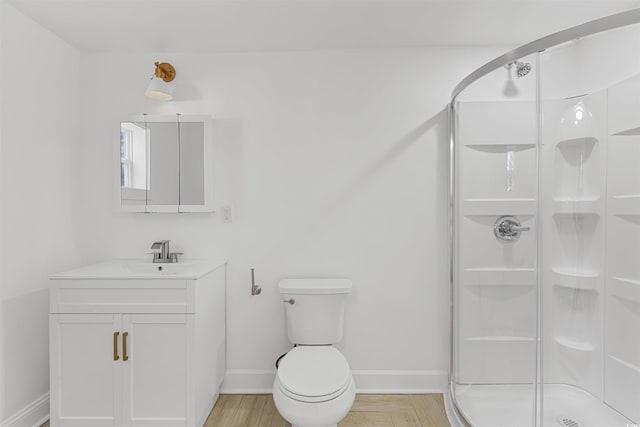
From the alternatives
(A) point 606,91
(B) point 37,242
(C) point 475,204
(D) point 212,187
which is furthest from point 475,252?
(B) point 37,242

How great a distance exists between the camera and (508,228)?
174 centimetres

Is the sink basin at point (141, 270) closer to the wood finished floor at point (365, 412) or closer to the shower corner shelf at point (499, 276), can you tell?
A: the wood finished floor at point (365, 412)

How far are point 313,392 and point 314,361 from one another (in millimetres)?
251

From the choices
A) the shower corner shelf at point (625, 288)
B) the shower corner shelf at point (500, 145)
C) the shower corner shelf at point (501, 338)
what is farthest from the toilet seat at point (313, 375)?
the shower corner shelf at point (500, 145)

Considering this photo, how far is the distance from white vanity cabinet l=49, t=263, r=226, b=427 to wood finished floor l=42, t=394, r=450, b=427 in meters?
0.31

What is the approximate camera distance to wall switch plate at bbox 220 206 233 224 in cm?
240

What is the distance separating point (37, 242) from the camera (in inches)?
81.8

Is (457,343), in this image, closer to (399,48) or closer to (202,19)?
(399,48)

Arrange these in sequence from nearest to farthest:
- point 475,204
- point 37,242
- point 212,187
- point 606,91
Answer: point 606,91 → point 475,204 → point 37,242 → point 212,187

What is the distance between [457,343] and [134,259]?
2048 mm

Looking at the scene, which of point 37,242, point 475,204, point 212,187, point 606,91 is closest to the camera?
Answer: point 606,91

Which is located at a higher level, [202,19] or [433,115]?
[202,19]

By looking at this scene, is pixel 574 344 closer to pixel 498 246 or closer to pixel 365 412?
pixel 498 246

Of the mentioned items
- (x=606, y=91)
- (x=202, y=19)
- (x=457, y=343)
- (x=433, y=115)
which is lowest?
(x=457, y=343)
